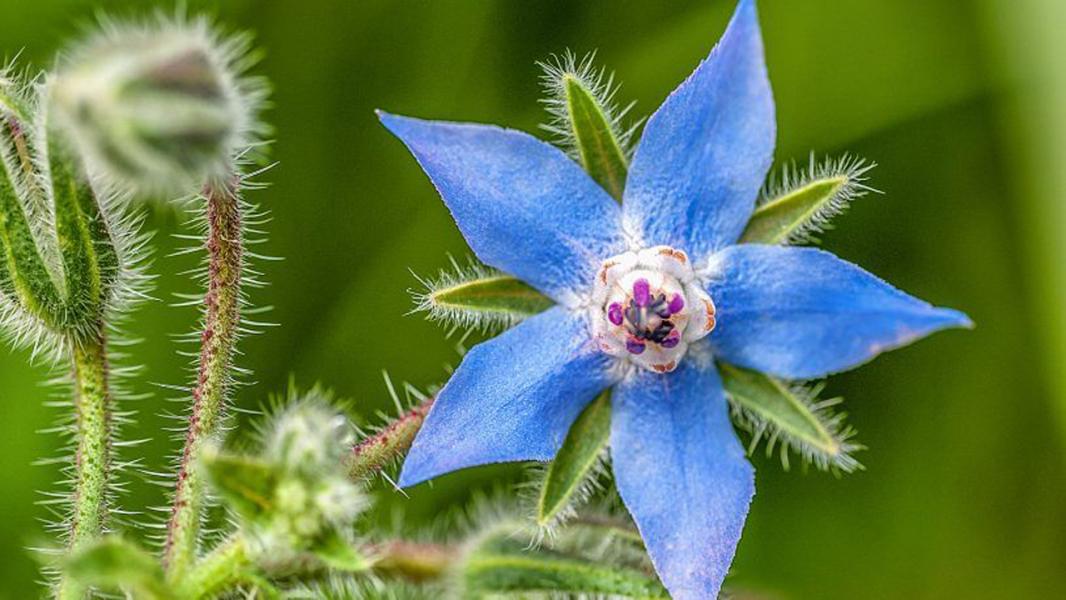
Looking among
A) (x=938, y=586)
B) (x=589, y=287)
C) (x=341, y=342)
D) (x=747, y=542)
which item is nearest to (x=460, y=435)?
(x=589, y=287)

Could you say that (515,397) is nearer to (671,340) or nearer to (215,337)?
(671,340)

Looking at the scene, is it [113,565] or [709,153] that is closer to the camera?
[113,565]

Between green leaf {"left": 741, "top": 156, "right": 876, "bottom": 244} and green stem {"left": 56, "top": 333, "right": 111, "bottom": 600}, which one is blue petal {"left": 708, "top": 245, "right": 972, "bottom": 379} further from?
green stem {"left": 56, "top": 333, "right": 111, "bottom": 600}

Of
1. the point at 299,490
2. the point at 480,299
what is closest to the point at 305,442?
the point at 299,490

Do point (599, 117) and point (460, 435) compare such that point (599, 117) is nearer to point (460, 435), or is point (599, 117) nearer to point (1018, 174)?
point (460, 435)

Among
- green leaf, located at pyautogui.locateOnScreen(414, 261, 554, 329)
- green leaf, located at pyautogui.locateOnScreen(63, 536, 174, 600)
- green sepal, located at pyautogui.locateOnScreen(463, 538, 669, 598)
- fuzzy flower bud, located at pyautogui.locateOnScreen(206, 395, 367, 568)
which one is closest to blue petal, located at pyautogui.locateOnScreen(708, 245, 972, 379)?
green leaf, located at pyautogui.locateOnScreen(414, 261, 554, 329)

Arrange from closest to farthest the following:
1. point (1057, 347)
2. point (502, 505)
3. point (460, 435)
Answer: point (460, 435), point (502, 505), point (1057, 347)

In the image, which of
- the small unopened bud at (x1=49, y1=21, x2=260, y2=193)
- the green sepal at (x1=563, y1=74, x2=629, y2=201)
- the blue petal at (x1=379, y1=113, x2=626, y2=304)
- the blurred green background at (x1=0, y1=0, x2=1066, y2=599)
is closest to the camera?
the small unopened bud at (x1=49, y1=21, x2=260, y2=193)

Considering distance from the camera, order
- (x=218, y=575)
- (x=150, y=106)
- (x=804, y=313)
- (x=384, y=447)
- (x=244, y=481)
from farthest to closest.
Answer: (x=384, y=447) → (x=804, y=313) → (x=218, y=575) → (x=244, y=481) → (x=150, y=106)
